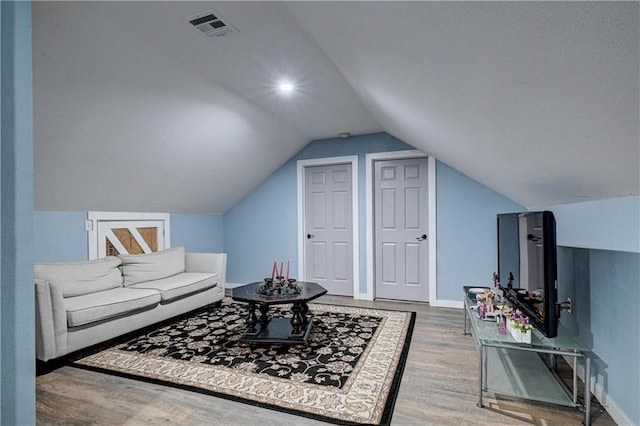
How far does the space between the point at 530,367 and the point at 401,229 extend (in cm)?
234

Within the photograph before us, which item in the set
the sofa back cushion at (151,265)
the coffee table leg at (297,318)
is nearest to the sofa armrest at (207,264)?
the sofa back cushion at (151,265)

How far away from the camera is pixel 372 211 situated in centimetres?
429

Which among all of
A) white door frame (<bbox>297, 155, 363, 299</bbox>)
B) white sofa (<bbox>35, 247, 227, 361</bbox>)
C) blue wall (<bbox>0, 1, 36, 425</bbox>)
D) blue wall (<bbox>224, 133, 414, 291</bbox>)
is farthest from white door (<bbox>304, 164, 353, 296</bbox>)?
blue wall (<bbox>0, 1, 36, 425</bbox>)

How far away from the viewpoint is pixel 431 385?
6.72 feet

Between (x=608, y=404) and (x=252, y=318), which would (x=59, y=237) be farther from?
(x=608, y=404)

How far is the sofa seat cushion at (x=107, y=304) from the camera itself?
2447mm

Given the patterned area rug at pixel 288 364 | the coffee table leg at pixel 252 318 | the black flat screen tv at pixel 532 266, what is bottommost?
the patterned area rug at pixel 288 364

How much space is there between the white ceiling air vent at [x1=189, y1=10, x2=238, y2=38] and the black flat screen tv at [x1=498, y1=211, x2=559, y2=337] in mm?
2174

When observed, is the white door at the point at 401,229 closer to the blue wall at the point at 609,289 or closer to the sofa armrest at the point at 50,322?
the blue wall at the point at 609,289

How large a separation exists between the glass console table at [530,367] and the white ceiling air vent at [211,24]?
8.29 feet

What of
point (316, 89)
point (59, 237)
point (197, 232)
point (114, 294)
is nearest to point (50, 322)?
point (114, 294)

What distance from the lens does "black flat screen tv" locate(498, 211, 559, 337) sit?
154cm

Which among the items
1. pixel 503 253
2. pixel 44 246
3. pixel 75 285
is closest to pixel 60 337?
pixel 75 285

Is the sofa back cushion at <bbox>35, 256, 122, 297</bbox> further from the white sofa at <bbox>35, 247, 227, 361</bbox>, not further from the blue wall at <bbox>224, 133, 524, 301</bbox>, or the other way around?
the blue wall at <bbox>224, 133, 524, 301</bbox>
